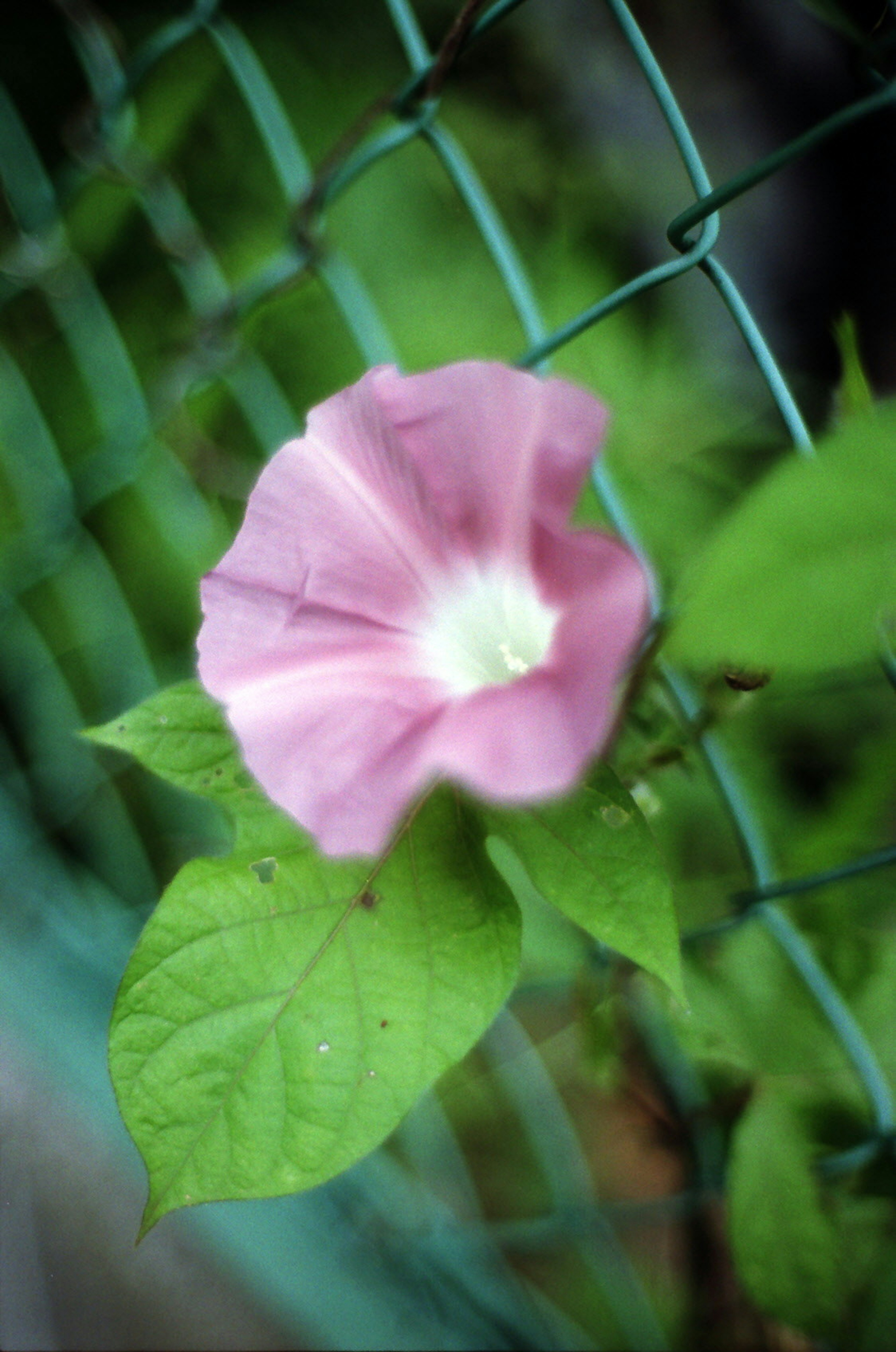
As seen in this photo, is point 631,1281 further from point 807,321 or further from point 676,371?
point 807,321

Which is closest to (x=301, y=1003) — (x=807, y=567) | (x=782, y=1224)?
(x=807, y=567)

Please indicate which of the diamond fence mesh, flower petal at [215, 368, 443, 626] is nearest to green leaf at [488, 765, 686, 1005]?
flower petal at [215, 368, 443, 626]

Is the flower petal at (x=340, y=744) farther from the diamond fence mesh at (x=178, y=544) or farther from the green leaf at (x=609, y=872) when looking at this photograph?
the diamond fence mesh at (x=178, y=544)

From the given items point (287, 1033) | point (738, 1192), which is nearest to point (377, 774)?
point (287, 1033)

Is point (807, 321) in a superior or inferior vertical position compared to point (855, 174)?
inferior

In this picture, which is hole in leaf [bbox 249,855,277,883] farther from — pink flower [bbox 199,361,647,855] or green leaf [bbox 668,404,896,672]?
green leaf [bbox 668,404,896,672]

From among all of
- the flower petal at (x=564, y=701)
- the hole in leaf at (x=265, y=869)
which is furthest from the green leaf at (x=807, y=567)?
the hole in leaf at (x=265, y=869)
